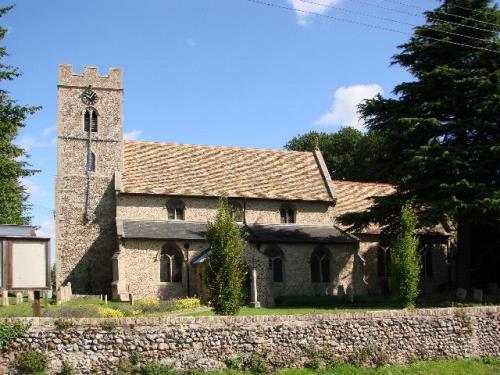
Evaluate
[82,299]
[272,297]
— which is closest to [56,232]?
[82,299]

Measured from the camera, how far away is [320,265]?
4184cm

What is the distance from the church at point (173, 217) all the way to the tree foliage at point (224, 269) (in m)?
11.6

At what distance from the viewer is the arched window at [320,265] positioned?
1636 inches

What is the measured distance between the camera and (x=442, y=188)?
32.9 m

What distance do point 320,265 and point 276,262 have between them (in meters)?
3.26

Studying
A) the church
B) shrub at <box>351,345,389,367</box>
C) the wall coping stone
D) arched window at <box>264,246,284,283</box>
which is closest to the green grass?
shrub at <box>351,345,389,367</box>

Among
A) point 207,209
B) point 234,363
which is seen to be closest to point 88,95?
point 207,209

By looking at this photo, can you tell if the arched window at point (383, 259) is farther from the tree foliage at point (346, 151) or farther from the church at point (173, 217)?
the tree foliage at point (346, 151)

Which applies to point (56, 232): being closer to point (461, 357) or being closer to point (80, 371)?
point (80, 371)

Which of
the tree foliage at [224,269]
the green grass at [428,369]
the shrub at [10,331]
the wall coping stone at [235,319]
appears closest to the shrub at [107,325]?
the wall coping stone at [235,319]

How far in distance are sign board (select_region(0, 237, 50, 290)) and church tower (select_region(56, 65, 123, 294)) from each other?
75.3ft

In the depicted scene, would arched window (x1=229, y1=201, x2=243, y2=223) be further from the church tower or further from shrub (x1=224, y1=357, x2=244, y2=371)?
shrub (x1=224, y1=357, x2=244, y2=371)

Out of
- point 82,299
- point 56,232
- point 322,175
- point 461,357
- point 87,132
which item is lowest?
point 461,357

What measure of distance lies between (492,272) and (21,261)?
1299 inches
